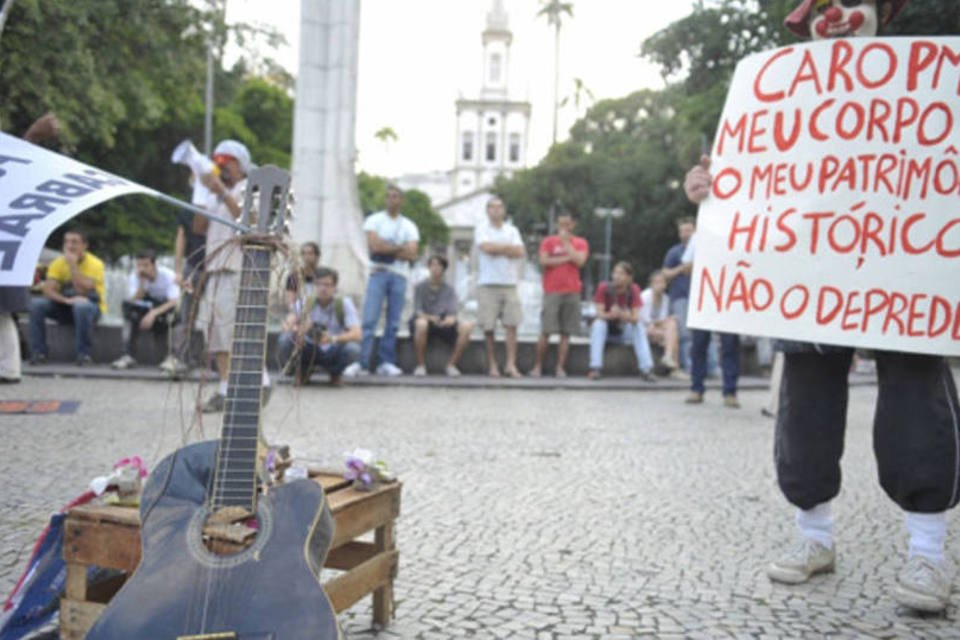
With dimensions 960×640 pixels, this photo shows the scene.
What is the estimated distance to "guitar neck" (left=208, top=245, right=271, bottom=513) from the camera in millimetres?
2383

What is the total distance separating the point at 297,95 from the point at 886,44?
11.3 m

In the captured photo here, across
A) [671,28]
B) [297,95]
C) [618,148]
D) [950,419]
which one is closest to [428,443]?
[950,419]

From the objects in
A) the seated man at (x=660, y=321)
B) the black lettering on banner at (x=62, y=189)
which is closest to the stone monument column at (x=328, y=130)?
the seated man at (x=660, y=321)

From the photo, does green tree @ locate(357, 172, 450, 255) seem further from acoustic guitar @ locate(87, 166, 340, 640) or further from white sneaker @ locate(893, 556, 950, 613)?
acoustic guitar @ locate(87, 166, 340, 640)

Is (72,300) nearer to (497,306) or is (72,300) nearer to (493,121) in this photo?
(497,306)

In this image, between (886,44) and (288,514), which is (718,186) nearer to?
(886,44)

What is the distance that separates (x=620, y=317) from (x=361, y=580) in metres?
9.41

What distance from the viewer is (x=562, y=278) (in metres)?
11.7

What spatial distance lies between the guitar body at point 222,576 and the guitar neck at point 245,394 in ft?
0.21

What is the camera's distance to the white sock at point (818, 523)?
11.9 ft

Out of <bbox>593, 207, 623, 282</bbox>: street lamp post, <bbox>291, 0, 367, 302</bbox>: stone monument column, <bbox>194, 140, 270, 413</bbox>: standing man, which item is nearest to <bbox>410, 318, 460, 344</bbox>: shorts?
<bbox>291, 0, 367, 302</bbox>: stone monument column

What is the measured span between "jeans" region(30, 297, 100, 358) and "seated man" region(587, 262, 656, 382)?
5.88 metres

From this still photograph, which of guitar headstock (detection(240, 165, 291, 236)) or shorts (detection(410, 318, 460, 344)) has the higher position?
guitar headstock (detection(240, 165, 291, 236))

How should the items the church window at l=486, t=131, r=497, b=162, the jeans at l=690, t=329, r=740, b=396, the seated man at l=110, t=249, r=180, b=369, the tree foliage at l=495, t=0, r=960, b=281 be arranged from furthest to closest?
the church window at l=486, t=131, r=497, b=162 < the tree foliage at l=495, t=0, r=960, b=281 < the seated man at l=110, t=249, r=180, b=369 < the jeans at l=690, t=329, r=740, b=396
